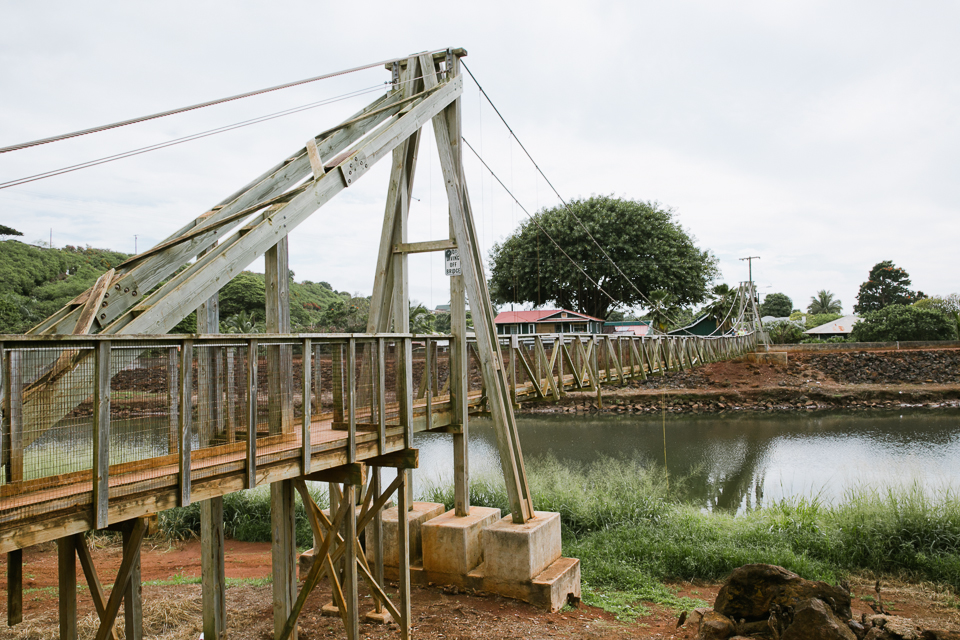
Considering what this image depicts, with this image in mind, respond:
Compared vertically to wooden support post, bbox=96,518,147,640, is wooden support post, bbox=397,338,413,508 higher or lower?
higher

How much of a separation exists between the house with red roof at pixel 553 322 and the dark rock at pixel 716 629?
26.3m

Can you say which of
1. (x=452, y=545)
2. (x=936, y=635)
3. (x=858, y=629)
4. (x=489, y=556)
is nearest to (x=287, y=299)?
(x=452, y=545)

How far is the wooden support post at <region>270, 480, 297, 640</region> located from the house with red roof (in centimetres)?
2697

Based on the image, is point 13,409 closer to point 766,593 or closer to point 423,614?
point 423,614

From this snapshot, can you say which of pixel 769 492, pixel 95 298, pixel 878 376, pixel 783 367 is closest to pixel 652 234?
pixel 783 367

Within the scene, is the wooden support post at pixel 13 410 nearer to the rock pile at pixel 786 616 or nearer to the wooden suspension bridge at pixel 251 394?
the wooden suspension bridge at pixel 251 394

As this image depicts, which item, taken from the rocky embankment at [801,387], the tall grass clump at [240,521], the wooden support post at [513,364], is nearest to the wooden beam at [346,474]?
the wooden support post at [513,364]

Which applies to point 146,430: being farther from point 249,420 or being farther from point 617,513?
point 617,513

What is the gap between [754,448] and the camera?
18.3m

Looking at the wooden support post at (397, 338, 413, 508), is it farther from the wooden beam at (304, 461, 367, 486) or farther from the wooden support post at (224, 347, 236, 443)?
the wooden support post at (224, 347, 236, 443)

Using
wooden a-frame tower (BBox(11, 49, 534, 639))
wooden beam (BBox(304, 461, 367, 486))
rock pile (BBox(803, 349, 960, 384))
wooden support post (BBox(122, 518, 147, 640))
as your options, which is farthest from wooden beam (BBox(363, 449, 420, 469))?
rock pile (BBox(803, 349, 960, 384))

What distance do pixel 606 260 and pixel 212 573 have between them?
29.3 meters

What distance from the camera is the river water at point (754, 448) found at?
1366 cm

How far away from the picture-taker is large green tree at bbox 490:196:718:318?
32.7 m
